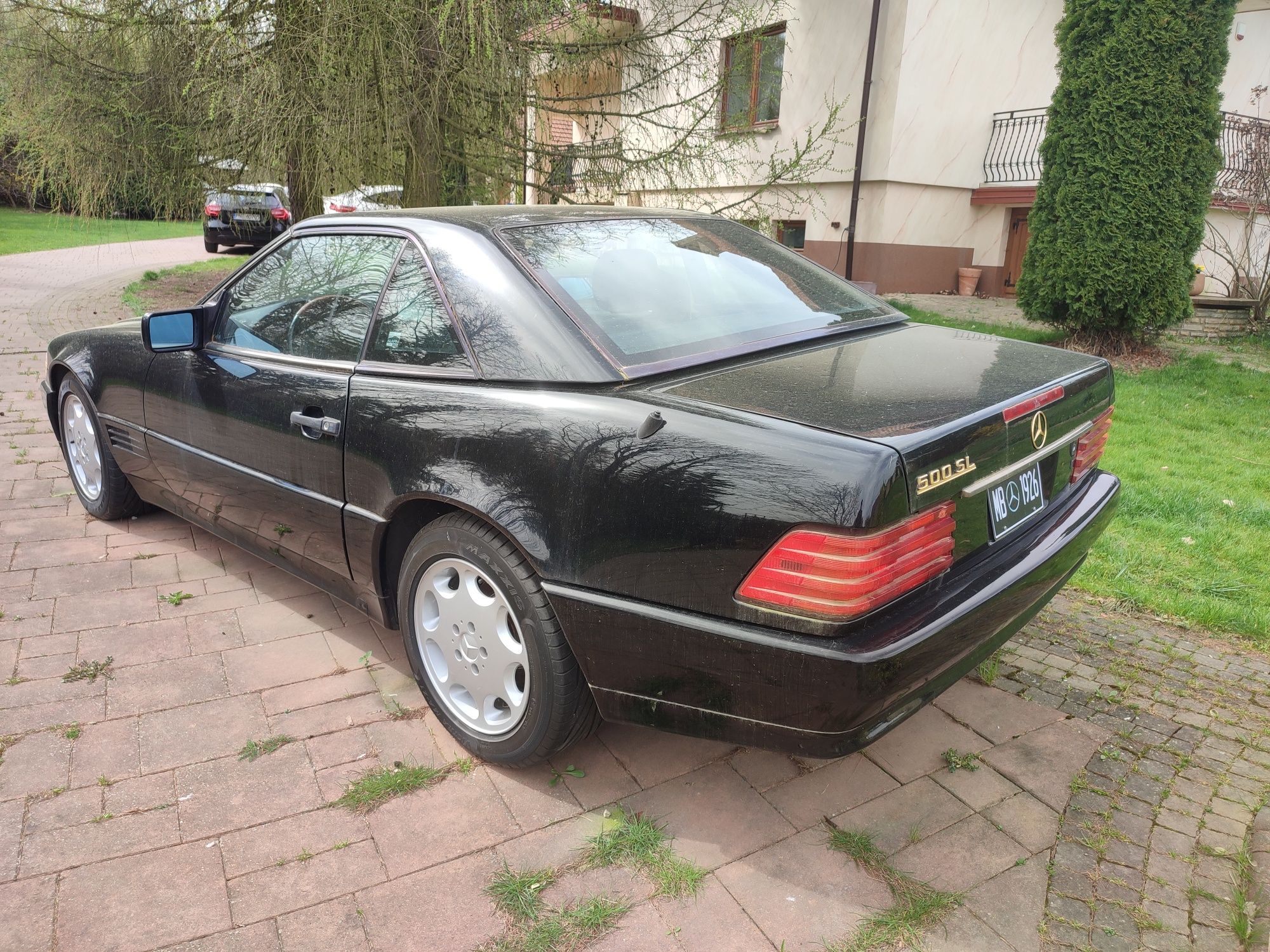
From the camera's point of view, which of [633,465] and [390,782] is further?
[390,782]

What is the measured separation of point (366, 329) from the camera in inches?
114

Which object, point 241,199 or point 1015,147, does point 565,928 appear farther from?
point 1015,147

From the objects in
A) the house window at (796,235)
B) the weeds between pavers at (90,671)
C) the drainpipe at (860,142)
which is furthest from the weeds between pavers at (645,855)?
the house window at (796,235)

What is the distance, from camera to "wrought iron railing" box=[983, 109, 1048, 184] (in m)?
13.4

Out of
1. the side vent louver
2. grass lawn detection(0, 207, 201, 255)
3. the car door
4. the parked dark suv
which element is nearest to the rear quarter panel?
the car door

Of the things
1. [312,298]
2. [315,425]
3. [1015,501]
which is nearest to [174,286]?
[312,298]

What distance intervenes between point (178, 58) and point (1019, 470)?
819 centimetres

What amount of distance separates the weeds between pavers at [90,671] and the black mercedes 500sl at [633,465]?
25.5 inches

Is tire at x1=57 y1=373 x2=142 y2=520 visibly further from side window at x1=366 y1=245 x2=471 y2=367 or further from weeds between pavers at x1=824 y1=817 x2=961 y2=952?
weeds between pavers at x1=824 y1=817 x2=961 y2=952

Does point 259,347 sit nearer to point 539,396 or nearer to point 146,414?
point 146,414

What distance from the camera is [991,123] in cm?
1367

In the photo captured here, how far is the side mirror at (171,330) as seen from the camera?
3.42m

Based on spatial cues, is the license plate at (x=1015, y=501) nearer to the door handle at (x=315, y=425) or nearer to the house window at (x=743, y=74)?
the door handle at (x=315, y=425)

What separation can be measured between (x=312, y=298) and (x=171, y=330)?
650 millimetres
